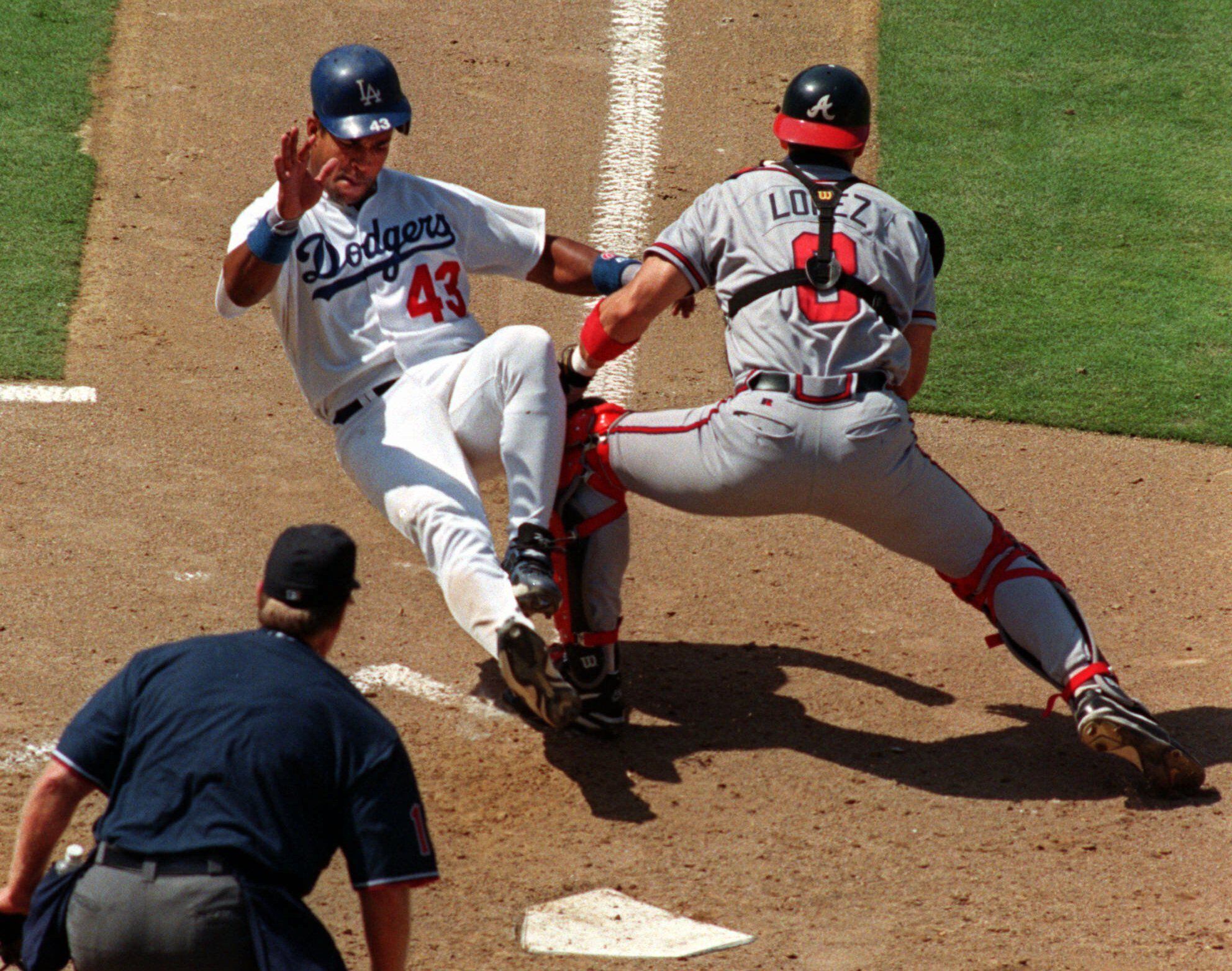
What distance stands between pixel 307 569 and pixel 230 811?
46 centimetres

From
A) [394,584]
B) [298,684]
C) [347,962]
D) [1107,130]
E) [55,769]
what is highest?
[1107,130]

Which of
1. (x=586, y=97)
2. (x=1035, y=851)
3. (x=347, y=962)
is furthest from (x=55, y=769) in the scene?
(x=586, y=97)

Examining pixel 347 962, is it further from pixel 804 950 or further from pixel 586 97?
pixel 586 97

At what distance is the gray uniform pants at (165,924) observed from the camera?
8.66ft

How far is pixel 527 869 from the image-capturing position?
414 centimetres

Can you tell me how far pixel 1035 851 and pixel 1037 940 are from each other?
1.45 feet

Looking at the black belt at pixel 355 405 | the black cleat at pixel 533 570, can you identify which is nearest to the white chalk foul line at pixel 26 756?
the black belt at pixel 355 405

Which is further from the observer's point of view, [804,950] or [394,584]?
[394,584]

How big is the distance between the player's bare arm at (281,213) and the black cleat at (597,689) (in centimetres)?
149

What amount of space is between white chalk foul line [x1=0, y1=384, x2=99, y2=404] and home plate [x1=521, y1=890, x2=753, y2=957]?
3.52 m

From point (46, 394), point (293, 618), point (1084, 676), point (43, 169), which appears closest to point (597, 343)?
point (1084, 676)

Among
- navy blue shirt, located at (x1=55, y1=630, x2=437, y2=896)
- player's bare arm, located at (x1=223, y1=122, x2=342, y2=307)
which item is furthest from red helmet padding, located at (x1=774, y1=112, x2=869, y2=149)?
navy blue shirt, located at (x1=55, y1=630, x2=437, y2=896)

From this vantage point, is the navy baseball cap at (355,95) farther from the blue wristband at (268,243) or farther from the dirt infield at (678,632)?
the dirt infield at (678,632)

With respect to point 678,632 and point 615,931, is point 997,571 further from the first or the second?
point 615,931
